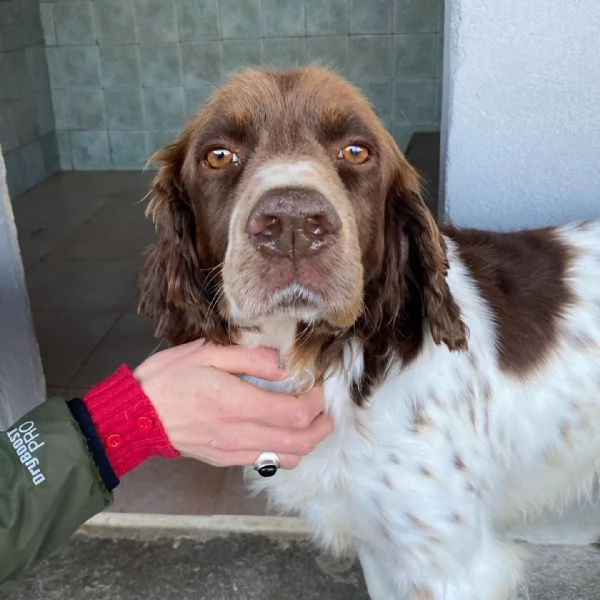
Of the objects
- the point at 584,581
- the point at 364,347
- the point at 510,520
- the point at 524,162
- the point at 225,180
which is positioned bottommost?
the point at 584,581

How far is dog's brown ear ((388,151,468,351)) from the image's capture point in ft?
4.83

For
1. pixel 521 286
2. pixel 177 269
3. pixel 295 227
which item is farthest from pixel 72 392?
pixel 295 227

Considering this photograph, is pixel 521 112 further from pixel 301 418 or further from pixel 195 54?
pixel 195 54

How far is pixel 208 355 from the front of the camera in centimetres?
146

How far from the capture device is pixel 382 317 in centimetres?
152

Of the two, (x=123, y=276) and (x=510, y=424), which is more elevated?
(x=510, y=424)

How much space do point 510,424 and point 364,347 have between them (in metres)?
0.39

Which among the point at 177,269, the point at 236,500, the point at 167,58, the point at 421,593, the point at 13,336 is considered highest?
the point at 177,269

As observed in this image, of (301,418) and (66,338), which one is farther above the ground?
(301,418)

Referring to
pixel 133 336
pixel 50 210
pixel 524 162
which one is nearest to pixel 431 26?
pixel 50 210

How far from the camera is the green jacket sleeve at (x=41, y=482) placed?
1.34m

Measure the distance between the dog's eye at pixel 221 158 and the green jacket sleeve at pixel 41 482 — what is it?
1.67 ft

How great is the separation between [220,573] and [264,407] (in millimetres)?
870

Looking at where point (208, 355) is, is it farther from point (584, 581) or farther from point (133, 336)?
point (133, 336)
